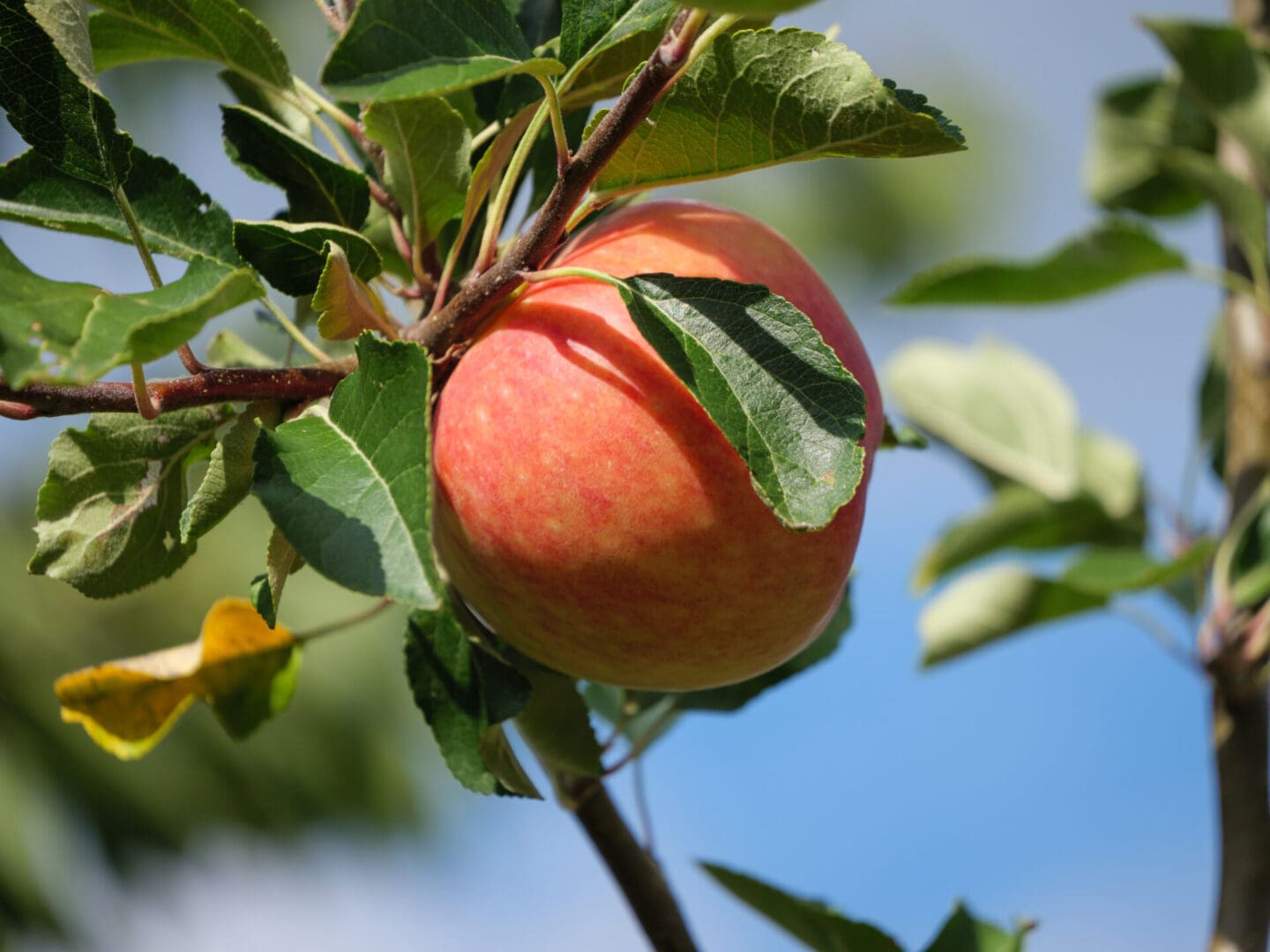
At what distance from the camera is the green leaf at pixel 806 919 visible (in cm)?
68

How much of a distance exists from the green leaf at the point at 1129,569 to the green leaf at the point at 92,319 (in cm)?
85

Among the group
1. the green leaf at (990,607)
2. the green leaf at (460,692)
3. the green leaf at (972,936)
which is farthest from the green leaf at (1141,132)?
the green leaf at (460,692)

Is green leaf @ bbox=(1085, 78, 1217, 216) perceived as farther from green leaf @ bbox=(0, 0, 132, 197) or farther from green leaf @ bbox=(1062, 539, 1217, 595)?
green leaf @ bbox=(0, 0, 132, 197)

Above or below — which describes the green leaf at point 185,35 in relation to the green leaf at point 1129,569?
above

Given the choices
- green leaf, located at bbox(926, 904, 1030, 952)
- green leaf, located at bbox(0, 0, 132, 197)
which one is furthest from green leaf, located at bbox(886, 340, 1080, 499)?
green leaf, located at bbox(0, 0, 132, 197)

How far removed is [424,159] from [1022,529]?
96cm

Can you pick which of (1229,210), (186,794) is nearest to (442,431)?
(1229,210)

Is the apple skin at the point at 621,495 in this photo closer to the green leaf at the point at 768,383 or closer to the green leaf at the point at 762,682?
the green leaf at the point at 768,383

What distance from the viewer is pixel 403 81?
1.24ft

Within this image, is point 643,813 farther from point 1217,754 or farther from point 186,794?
point 186,794

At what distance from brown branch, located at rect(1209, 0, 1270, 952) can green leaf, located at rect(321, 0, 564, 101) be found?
0.81m

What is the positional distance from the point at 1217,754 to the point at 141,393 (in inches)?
35.7

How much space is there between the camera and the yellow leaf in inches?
27.0

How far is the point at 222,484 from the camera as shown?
503mm
